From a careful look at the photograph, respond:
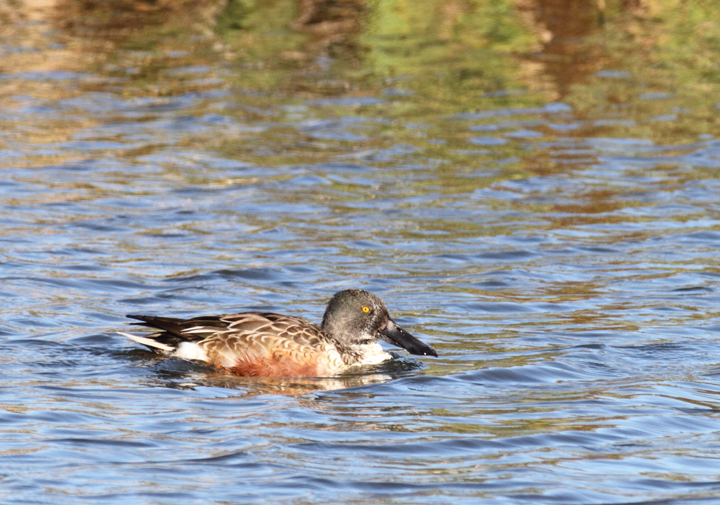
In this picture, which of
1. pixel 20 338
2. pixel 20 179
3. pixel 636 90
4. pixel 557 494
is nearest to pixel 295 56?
pixel 636 90

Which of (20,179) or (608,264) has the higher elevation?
(20,179)

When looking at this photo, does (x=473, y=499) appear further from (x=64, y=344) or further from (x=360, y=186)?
(x=360, y=186)

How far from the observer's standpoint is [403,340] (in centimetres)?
938

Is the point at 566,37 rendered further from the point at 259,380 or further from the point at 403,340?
the point at 259,380

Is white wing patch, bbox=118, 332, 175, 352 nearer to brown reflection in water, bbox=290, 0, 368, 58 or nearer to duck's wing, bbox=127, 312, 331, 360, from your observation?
duck's wing, bbox=127, 312, 331, 360

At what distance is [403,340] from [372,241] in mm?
3585

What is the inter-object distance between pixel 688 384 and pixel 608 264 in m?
3.59

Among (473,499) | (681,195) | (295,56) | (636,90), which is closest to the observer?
(473,499)

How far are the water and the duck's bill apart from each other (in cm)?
16

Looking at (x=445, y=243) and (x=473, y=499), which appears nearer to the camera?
(x=473, y=499)

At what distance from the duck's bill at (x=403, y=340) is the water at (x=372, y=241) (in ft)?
0.52

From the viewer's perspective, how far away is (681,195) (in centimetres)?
1471

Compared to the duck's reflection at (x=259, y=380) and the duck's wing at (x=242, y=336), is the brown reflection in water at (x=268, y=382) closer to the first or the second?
the duck's reflection at (x=259, y=380)

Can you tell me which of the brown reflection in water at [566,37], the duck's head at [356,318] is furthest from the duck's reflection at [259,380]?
the brown reflection in water at [566,37]
